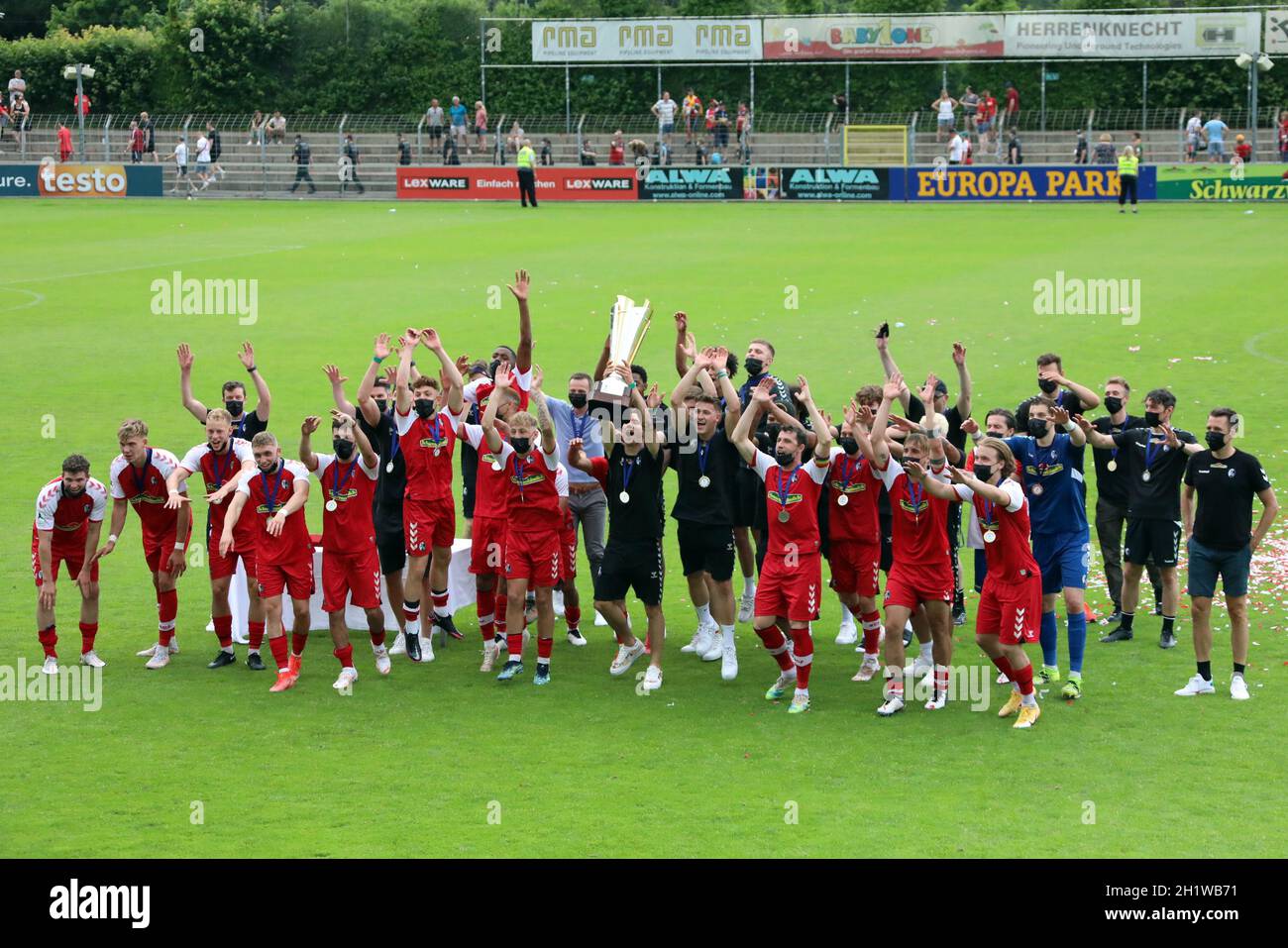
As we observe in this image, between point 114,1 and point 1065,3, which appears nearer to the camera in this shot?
point 1065,3

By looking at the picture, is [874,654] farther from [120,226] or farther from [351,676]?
[120,226]

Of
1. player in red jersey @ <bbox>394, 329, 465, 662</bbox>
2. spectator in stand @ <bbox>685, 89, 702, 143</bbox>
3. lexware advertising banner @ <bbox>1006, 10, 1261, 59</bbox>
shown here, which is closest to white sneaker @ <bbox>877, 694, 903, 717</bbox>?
player in red jersey @ <bbox>394, 329, 465, 662</bbox>

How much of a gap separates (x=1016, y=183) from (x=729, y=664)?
40754mm

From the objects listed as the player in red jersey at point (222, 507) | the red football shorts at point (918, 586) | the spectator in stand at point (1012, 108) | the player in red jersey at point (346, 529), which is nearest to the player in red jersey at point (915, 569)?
the red football shorts at point (918, 586)

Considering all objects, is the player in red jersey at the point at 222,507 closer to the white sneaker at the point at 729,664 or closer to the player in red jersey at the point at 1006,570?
the white sneaker at the point at 729,664

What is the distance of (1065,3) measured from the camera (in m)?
64.8

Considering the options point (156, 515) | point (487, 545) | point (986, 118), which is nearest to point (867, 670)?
point (487, 545)

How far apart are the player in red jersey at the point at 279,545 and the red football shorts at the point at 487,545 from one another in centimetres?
148

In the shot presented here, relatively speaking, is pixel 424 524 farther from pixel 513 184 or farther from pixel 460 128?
pixel 460 128

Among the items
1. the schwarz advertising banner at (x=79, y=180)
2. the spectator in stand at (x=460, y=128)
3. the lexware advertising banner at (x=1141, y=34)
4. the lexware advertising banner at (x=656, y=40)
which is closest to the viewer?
the schwarz advertising banner at (x=79, y=180)

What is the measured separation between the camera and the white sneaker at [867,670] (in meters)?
13.0
